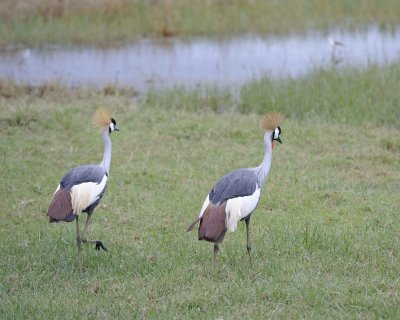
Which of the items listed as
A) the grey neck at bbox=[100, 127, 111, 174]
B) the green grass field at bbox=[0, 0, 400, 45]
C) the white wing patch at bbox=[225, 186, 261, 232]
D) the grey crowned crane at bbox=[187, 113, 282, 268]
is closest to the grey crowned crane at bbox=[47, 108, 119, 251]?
the grey neck at bbox=[100, 127, 111, 174]

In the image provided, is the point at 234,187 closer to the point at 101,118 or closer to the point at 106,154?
the point at 106,154

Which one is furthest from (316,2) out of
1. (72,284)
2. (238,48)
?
(72,284)

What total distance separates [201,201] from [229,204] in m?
2.06

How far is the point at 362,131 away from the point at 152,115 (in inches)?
114

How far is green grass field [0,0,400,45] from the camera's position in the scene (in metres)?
16.8

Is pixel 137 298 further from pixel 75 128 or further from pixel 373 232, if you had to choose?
pixel 75 128

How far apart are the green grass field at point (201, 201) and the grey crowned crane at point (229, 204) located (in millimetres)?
378

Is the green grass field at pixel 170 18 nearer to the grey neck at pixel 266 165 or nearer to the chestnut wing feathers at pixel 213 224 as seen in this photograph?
the grey neck at pixel 266 165

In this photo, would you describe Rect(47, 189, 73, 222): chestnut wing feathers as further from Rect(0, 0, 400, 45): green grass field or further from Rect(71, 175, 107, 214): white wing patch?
Rect(0, 0, 400, 45): green grass field

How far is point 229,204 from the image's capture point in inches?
237

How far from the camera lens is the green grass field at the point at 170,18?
16.8 m

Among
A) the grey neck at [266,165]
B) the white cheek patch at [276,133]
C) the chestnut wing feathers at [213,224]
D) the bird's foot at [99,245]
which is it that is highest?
the white cheek patch at [276,133]

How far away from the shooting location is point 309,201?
800 cm

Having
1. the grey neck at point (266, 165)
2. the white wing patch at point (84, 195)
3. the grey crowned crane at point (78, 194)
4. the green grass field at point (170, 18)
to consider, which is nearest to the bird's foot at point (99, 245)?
the grey crowned crane at point (78, 194)
